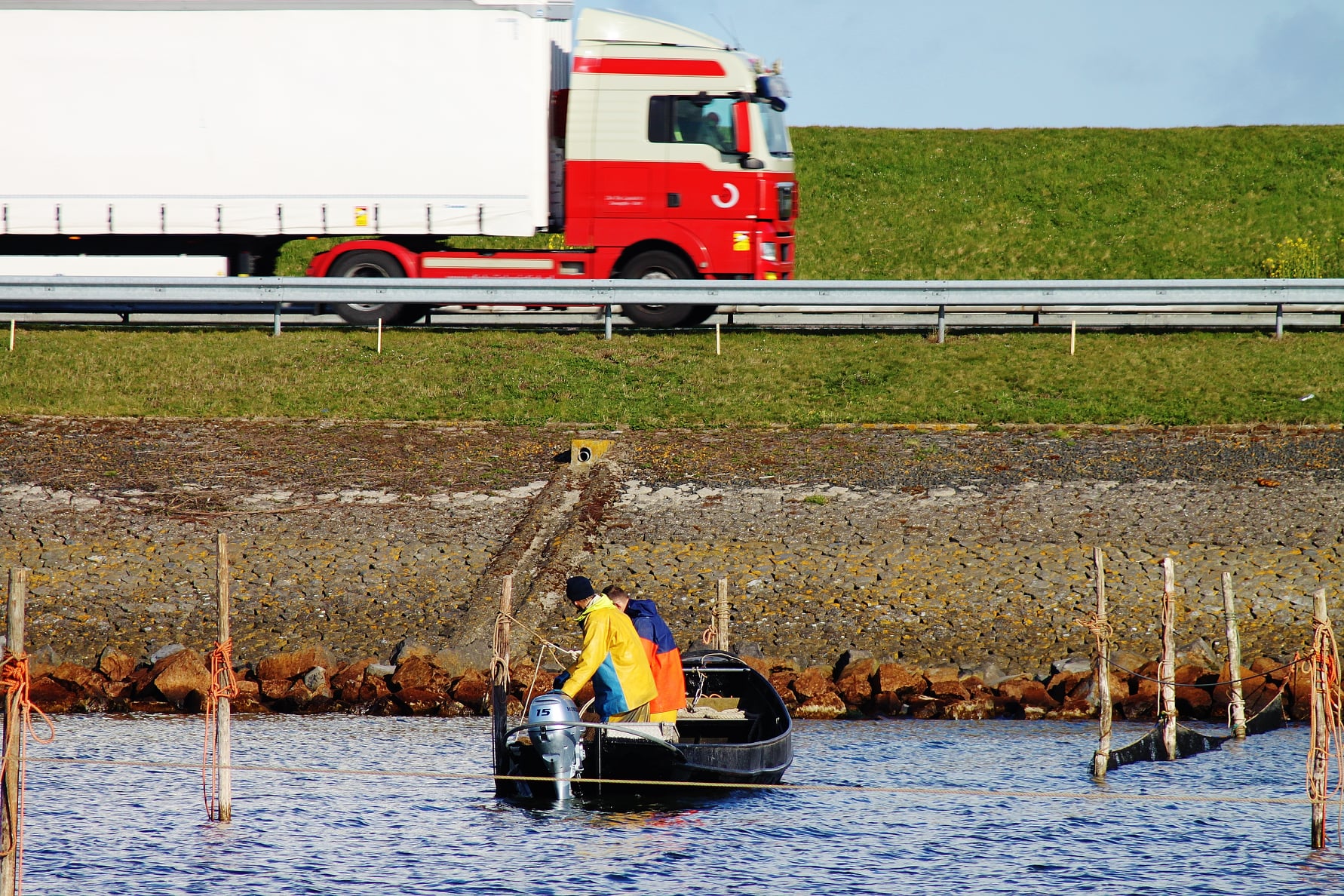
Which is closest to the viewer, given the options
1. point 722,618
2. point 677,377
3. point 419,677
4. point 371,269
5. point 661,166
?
point 419,677

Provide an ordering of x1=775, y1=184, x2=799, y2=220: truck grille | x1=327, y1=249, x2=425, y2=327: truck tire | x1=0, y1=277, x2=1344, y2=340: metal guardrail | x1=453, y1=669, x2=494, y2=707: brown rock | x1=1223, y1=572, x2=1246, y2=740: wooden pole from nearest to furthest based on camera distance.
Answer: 1. x1=1223, y1=572, x2=1246, y2=740: wooden pole
2. x1=453, y1=669, x2=494, y2=707: brown rock
3. x1=0, y1=277, x2=1344, y2=340: metal guardrail
4. x1=775, y1=184, x2=799, y2=220: truck grille
5. x1=327, y1=249, x2=425, y2=327: truck tire

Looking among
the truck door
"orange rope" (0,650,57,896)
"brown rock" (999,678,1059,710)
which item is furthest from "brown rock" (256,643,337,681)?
the truck door

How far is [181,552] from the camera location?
17.0 m

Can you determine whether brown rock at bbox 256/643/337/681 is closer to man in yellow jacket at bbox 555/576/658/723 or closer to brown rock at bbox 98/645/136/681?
brown rock at bbox 98/645/136/681

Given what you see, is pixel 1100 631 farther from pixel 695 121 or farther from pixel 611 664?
pixel 695 121

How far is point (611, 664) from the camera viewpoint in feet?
39.6

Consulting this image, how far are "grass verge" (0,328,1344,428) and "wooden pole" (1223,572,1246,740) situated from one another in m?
5.87

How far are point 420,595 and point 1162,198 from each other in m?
31.8

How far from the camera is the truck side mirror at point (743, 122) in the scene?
2353 centimetres

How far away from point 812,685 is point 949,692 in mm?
1353

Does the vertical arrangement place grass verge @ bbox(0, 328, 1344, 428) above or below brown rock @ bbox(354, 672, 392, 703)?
above

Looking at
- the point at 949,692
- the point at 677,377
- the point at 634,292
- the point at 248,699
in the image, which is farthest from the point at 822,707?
the point at 634,292

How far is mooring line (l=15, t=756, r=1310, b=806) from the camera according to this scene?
11852 millimetres

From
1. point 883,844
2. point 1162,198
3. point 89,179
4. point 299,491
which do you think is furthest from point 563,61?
point 1162,198
